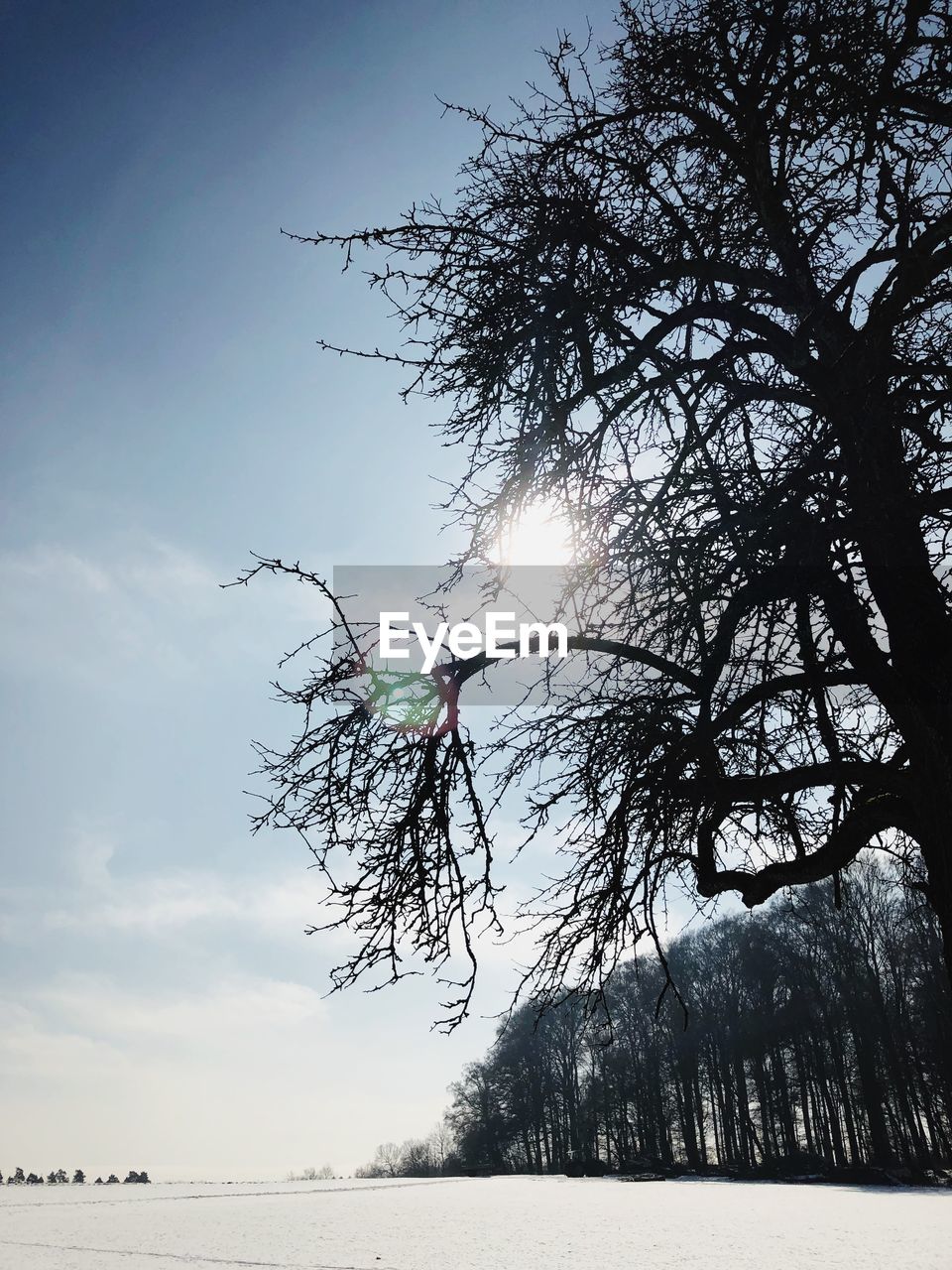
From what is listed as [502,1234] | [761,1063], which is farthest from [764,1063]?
[502,1234]

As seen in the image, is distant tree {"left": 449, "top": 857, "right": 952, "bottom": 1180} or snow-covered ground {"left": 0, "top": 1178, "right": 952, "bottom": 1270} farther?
distant tree {"left": 449, "top": 857, "right": 952, "bottom": 1180}

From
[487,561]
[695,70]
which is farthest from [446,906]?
[695,70]

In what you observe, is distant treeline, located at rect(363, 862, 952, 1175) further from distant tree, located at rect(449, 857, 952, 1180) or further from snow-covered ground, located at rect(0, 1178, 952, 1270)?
snow-covered ground, located at rect(0, 1178, 952, 1270)

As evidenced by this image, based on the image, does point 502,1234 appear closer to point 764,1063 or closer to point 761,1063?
point 761,1063

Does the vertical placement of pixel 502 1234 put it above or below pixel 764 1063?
above

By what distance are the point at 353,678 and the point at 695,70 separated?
4.30 meters

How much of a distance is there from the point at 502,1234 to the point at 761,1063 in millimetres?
34253

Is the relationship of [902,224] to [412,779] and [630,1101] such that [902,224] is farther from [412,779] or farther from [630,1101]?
[630,1101]

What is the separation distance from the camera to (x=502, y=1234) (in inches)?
435

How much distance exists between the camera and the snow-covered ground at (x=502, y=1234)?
317 inches

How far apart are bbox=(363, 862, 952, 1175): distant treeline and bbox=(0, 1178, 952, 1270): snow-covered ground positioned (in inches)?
320

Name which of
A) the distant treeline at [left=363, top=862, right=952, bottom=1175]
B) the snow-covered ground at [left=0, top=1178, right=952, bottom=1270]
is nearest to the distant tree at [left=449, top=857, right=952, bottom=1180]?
the distant treeline at [left=363, top=862, right=952, bottom=1175]

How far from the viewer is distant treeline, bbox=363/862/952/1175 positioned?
30516mm

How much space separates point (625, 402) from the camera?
4.86 meters
